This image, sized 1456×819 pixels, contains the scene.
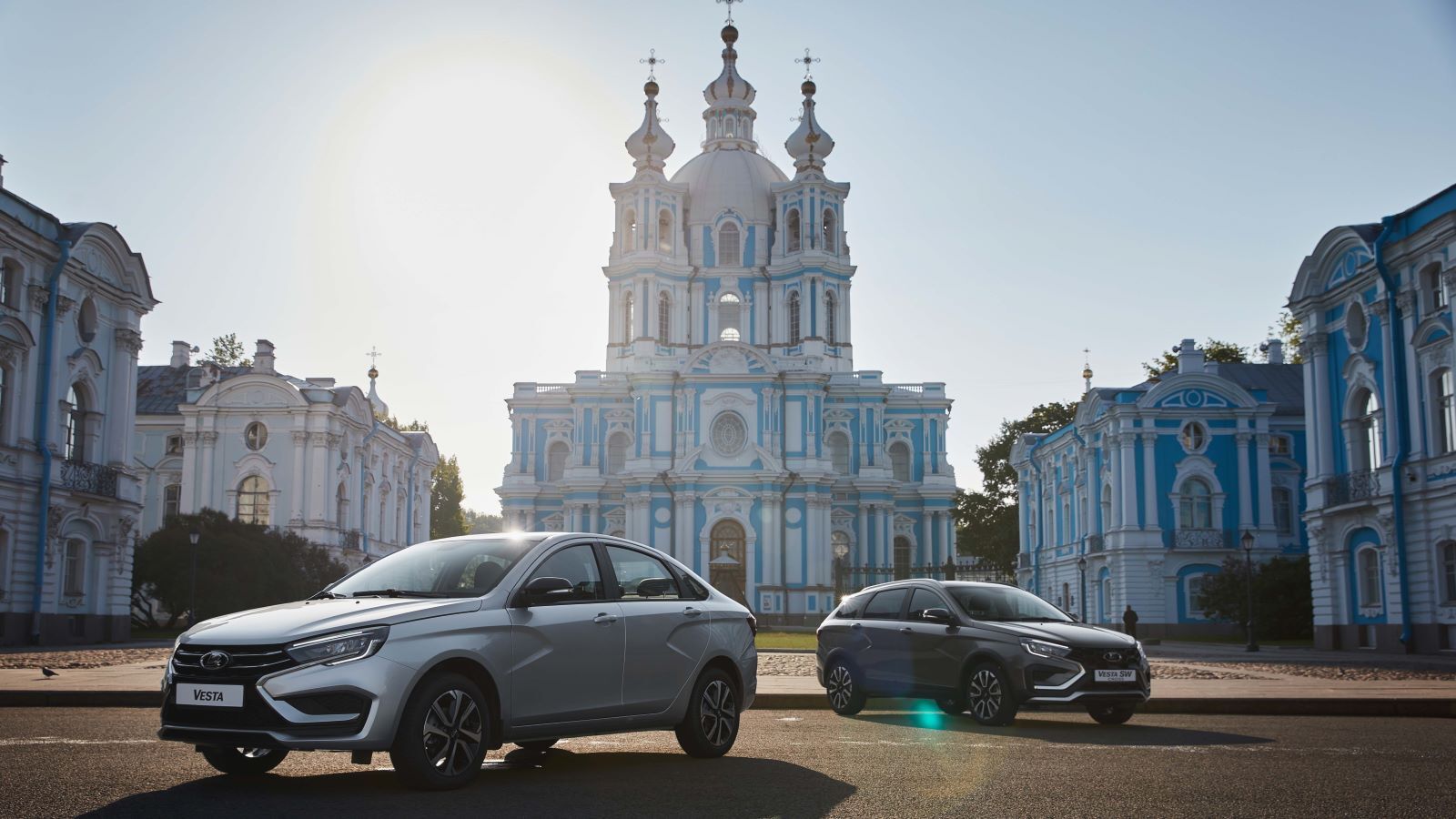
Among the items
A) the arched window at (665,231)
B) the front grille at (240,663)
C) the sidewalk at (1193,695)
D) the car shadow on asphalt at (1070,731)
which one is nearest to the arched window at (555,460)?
the arched window at (665,231)

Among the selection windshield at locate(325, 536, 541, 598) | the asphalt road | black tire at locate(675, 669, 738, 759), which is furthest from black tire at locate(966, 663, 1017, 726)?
windshield at locate(325, 536, 541, 598)

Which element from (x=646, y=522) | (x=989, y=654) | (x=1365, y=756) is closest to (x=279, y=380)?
(x=646, y=522)

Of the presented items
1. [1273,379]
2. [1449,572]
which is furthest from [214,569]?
[1273,379]

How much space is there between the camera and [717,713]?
34.4ft

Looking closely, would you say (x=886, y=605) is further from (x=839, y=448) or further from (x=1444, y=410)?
(x=839, y=448)

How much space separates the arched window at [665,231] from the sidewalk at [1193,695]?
5515 centimetres

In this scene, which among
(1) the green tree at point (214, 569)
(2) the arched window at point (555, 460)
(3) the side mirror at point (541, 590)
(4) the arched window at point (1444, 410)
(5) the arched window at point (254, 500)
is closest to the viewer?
(3) the side mirror at point (541, 590)

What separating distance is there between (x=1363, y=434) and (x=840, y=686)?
24902mm

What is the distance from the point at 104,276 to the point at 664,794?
1280 inches

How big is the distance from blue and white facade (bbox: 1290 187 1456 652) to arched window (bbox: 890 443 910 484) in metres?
36.5

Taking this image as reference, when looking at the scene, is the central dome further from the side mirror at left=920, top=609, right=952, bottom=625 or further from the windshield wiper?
the windshield wiper

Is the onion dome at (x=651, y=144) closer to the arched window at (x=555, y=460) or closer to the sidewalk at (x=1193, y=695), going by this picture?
the arched window at (x=555, y=460)

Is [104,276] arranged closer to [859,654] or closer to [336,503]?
[336,503]

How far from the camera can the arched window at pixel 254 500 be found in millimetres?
55875
